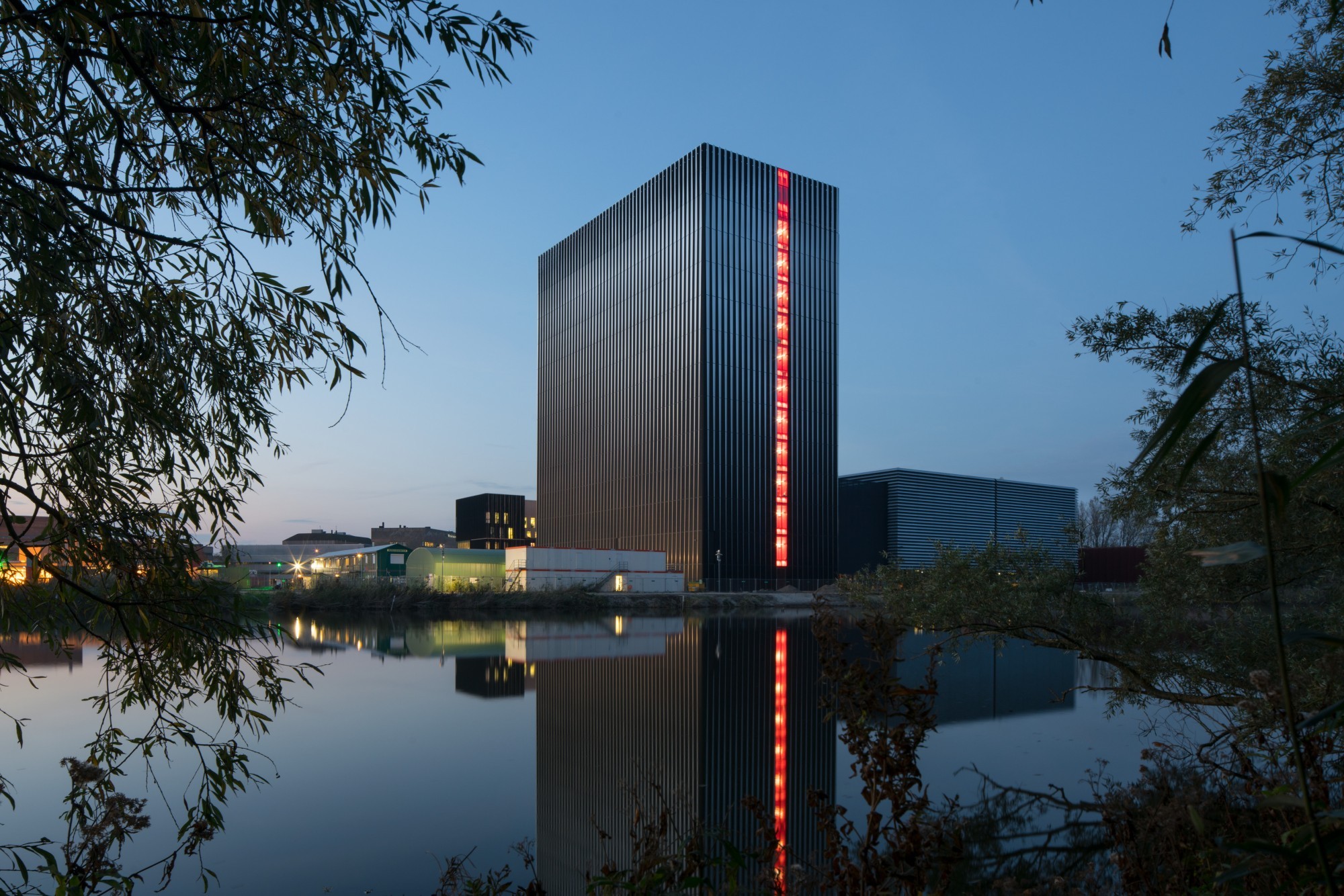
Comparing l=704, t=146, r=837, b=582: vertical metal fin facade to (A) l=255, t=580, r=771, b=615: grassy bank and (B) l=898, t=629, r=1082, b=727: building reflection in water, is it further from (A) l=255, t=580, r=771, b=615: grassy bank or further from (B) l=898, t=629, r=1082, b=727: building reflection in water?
(B) l=898, t=629, r=1082, b=727: building reflection in water

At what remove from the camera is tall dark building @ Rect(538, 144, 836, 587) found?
79.2 meters

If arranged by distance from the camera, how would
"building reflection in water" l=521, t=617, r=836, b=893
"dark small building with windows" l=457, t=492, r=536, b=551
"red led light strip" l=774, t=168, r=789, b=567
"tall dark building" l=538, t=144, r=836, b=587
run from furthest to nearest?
"dark small building with windows" l=457, t=492, r=536, b=551, "red led light strip" l=774, t=168, r=789, b=567, "tall dark building" l=538, t=144, r=836, b=587, "building reflection in water" l=521, t=617, r=836, b=893

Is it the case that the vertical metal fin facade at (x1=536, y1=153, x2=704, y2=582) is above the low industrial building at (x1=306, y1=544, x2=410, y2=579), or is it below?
above

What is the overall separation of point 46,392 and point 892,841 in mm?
4848

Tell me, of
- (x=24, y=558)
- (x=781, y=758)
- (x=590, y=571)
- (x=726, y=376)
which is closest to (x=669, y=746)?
(x=781, y=758)

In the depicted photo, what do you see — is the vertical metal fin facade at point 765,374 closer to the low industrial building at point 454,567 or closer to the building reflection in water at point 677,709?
the low industrial building at point 454,567

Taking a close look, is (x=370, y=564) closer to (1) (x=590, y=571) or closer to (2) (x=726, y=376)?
(1) (x=590, y=571)

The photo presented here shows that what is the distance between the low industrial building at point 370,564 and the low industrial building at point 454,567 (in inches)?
32.6

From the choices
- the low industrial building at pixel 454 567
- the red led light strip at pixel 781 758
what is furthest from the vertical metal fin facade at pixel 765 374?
the red led light strip at pixel 781 758

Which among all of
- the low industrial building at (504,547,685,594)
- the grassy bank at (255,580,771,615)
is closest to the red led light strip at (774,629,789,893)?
the grassy bank at (255,580,771,615)

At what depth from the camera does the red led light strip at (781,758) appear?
654 cm

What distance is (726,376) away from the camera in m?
79.8

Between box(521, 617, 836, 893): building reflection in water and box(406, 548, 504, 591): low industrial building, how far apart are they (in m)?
29.6

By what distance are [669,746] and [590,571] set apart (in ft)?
174
